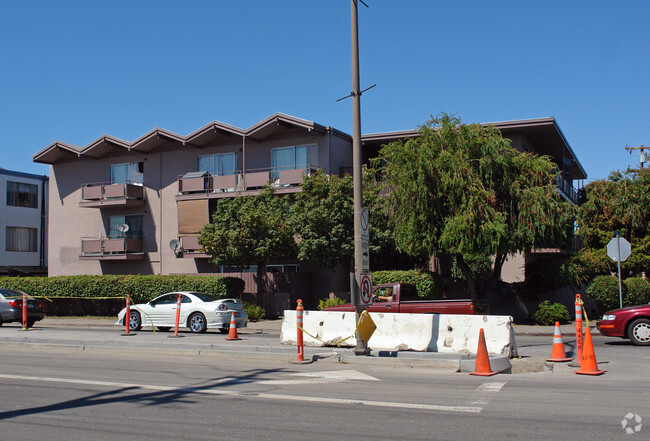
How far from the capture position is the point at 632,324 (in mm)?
15398

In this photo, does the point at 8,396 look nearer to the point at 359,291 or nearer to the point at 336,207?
the point at 359,291

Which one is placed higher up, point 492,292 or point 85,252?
point 85,252

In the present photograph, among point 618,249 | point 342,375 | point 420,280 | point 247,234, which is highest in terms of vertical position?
point 247,234

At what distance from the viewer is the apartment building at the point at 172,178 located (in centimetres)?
3066

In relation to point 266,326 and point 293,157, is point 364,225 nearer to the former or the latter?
point 266,326

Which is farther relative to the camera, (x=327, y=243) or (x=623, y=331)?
(x=327, y=243)

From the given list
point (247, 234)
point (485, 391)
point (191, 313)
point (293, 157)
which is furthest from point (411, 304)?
point (293, 157)

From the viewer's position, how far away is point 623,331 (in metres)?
15.4

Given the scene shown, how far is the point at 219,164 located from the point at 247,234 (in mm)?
8123

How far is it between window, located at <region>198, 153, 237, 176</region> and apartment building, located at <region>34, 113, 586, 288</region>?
0.05 meters

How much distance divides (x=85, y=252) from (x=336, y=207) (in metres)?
17.2

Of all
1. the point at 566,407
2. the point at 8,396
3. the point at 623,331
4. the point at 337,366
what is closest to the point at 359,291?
the point at 337,366

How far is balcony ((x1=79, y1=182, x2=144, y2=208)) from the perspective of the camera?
3409 centimetres

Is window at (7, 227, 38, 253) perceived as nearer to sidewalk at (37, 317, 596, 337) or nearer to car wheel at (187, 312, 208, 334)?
sidewalk at (37, 317, 596, 337)
